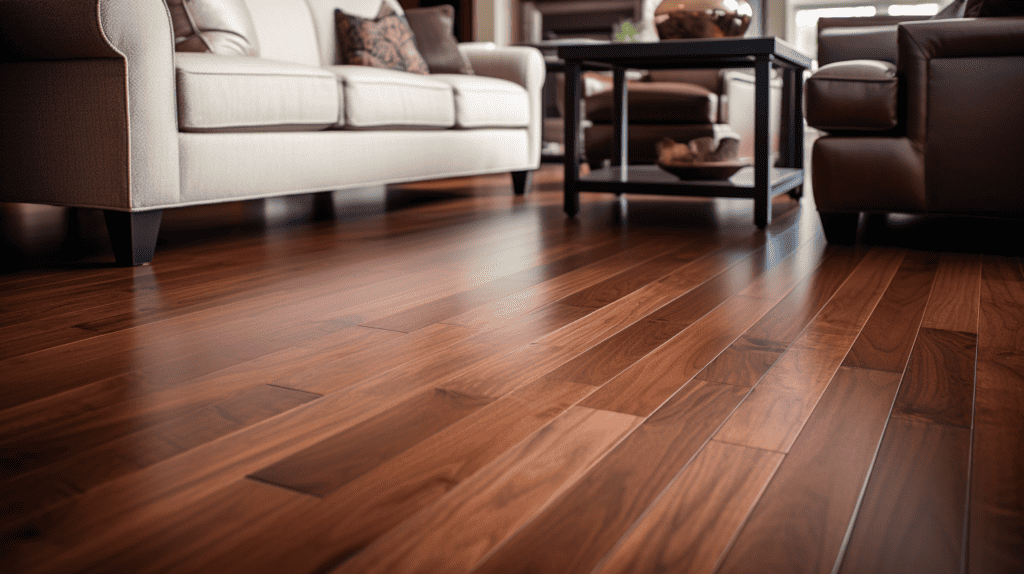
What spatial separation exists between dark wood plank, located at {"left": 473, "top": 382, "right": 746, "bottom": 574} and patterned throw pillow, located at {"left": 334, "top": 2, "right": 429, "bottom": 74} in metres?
2.61

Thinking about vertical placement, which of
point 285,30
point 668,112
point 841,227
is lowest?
point 841,227

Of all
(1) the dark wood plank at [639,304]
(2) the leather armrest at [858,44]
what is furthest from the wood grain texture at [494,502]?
(2) the leather armrest at [858,44]

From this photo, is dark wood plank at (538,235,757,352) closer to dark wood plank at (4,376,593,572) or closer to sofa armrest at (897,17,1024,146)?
dark wood plank at (4,376,593,572)

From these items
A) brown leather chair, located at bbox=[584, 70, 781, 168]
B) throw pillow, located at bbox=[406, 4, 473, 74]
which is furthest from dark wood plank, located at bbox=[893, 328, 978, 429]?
brown leather chair, located at bbox=[584, 70, 781, 168]

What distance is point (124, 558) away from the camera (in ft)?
2.11

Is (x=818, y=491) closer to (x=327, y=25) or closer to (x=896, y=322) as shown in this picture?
(x=896, y=322)

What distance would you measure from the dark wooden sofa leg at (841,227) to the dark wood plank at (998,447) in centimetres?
74

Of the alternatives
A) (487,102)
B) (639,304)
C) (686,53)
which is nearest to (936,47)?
(686,53)

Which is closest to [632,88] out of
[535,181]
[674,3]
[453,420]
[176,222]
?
[535,181]

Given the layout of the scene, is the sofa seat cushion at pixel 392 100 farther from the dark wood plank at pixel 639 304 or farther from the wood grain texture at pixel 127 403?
the wood grain texture at pixel 127 403

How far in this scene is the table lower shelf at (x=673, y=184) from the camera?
102 inches

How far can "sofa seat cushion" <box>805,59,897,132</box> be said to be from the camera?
2107 millimetres

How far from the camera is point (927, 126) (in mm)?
2090

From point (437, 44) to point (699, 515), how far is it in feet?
10.4
